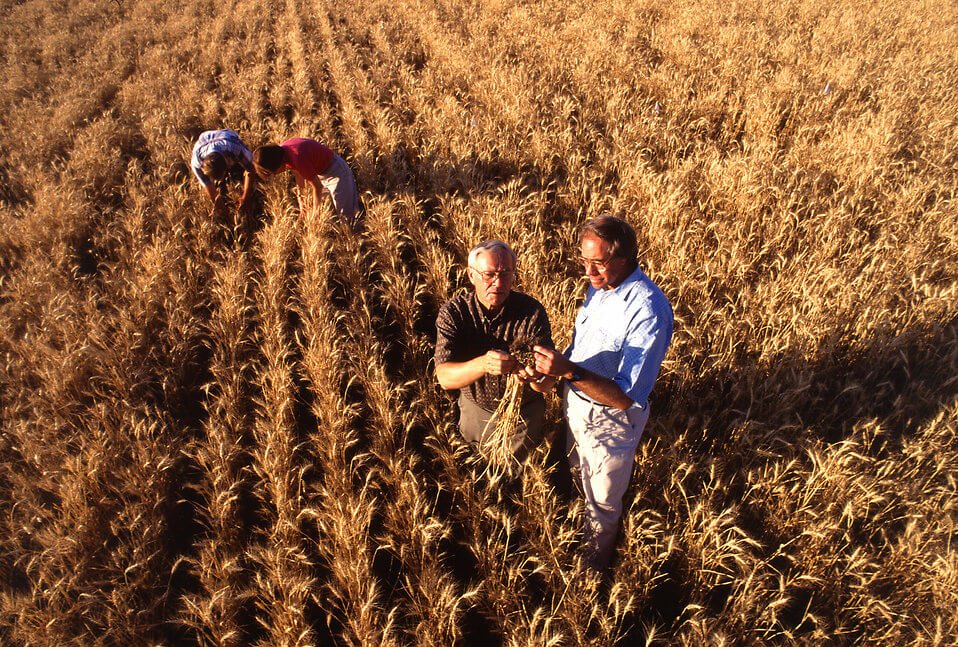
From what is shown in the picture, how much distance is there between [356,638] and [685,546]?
1.54 m

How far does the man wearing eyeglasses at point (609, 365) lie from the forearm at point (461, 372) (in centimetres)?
34

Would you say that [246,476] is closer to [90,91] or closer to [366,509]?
[366,509]

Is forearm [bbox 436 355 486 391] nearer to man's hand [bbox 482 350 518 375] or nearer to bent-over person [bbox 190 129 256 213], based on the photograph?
man's hand [bbox 482 350 518 375]

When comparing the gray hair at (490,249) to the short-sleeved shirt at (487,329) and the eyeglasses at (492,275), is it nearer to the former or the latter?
the eyeglasses at (492,275)

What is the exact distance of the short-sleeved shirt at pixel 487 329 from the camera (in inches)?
91.4

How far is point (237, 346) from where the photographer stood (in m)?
3.31

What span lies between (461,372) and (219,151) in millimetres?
3750

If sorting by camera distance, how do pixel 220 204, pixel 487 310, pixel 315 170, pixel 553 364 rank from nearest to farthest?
pixel 553 364 → pixel 487 310 → pixel 315 170 → pixel 220 204

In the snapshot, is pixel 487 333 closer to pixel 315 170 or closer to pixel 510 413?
pixel 510 413

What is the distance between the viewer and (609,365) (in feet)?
6.59

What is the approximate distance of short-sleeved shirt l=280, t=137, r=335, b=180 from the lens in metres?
4.16

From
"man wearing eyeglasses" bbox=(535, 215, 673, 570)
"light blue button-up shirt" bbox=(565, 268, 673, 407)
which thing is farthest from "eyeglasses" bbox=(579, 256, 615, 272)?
"light blue button-up shirt" bbox=(565, 268, 673, 407)

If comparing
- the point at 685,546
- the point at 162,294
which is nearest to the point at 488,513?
the point at 685,546

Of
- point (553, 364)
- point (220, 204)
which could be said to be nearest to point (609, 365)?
point (553, 364)
